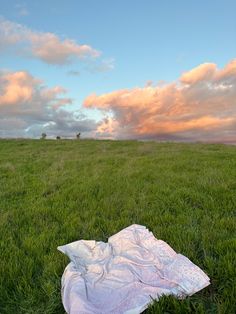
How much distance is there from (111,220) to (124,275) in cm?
196

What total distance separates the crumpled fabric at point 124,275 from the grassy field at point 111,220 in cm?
15

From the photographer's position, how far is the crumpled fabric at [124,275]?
3.34 m

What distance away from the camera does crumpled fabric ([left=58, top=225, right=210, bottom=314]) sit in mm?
3340

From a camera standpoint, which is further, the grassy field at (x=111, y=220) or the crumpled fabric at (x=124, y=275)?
the grassy field at (x=111, y=220)

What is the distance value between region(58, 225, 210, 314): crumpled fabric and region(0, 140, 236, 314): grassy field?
0.15 meters

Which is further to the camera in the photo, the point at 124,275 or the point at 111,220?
the point at 111,220

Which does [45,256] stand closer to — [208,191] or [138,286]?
[138,286]

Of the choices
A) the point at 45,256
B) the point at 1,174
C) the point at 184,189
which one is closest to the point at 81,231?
the point at 45,256

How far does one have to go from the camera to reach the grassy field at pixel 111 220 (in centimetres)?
354

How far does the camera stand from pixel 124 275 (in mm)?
3898

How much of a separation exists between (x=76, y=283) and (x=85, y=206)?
328 cm

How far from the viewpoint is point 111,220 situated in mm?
5820

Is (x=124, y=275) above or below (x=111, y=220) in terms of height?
below

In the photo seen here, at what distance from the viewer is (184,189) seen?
7.68 m
